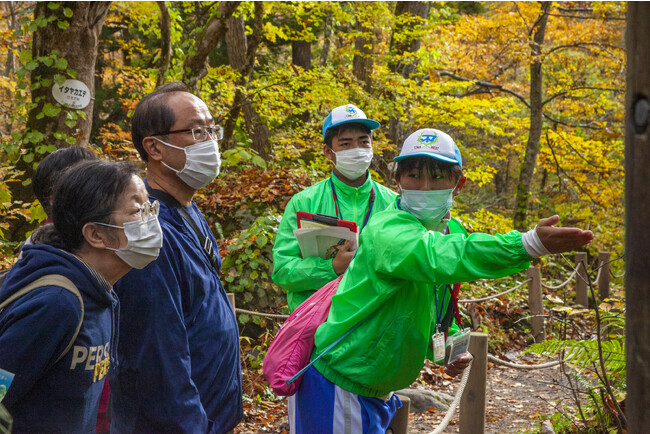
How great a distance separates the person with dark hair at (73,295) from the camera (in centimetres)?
172

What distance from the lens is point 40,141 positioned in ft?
19.6

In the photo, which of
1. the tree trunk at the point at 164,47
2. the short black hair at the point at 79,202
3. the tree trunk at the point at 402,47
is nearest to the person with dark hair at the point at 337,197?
the short black hair at the point at 79,202

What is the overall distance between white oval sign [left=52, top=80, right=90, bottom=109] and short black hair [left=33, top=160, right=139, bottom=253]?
4.36m

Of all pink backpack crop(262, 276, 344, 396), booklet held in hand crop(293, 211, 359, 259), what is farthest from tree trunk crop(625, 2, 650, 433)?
booklet held in hand crop(293, 211, 359, 259)

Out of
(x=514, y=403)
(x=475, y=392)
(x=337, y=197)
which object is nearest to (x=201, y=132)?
(x=337, y=197)

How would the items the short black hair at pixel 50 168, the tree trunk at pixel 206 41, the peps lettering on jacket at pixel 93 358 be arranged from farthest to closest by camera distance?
the tree trunk at pixel 206 41 → the short black hair at pixel 50 168 → the peps lettering on jacket at pixel 93 358

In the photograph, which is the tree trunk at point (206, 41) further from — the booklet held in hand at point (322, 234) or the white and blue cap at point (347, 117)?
the booklet held in hand at point (322, 234)

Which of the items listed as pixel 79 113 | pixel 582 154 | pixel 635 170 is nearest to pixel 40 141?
pixel 79 113

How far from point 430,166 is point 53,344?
1605mm

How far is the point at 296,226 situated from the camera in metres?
3.66

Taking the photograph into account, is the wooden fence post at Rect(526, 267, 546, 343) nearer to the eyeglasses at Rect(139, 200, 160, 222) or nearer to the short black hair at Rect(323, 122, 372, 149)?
the short black hair at Rect(323, 122, 372, 149)

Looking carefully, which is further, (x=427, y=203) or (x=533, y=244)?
(x=427, y=203)

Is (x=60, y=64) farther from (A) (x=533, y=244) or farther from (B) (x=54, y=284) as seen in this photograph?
(A) (x=533, y=244)

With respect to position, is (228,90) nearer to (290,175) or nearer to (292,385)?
(290,175)
